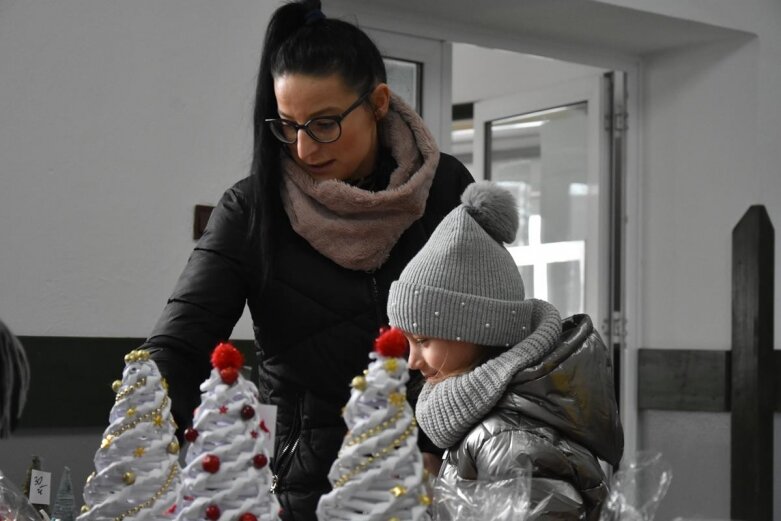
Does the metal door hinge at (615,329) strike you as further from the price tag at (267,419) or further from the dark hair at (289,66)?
the price tag at (267,419)

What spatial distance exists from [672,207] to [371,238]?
9.41 ft

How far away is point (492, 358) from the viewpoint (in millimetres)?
1547

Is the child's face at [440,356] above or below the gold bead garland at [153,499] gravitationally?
above

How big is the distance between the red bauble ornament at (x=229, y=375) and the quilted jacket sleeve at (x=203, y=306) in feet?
1.82

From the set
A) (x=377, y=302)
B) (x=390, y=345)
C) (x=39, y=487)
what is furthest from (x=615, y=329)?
(x=390, y=345)

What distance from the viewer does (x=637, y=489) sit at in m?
1.25

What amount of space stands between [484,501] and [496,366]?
33 cm

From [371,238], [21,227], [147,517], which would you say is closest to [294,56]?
[371,238]

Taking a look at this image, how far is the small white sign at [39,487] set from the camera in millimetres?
1697

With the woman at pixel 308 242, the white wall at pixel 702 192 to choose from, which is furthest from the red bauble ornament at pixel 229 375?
the white wall at pixel 702 192

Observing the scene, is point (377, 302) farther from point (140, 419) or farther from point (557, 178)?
point (557, 178)

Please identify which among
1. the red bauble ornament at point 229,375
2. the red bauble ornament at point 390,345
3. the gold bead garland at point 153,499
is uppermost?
the red bauble ornament at point 390,345

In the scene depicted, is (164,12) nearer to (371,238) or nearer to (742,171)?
(371,238)

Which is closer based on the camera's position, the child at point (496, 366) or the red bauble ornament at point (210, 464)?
the red bauble ornament at point (210, 464)
